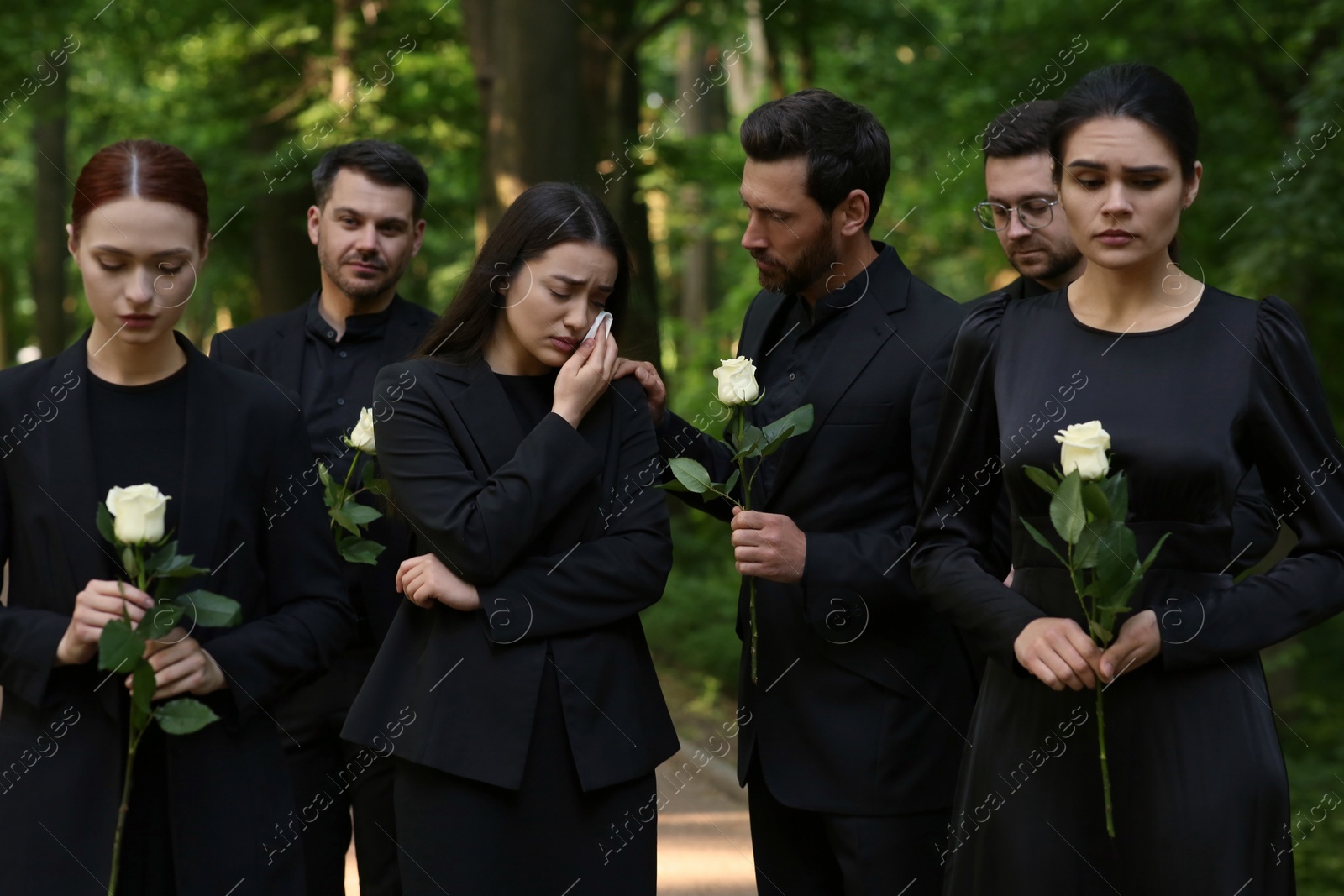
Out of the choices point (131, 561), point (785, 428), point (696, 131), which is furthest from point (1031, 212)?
point (696, 131)

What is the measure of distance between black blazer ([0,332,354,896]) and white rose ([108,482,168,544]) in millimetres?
322

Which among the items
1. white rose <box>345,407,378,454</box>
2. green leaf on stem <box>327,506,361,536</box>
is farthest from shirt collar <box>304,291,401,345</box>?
green leaf on stem <box>327,506,361,536</box>

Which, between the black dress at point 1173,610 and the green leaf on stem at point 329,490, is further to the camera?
the green leaf on stem at point 329,490

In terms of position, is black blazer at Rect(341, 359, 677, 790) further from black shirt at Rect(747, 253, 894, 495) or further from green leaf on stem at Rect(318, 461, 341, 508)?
black shirt at Rect(747, 253, 894, 495)

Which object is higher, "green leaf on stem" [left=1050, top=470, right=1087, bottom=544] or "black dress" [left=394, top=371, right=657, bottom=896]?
"green leaf on stem" [left=1050, top=470, right=1087, bottom=544]

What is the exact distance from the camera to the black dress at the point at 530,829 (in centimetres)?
326

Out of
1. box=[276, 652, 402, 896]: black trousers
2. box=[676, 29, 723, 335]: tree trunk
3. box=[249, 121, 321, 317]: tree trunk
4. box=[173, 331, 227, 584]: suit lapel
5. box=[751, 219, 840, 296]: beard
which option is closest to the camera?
box=[173, 331, 227, 584]: suit lapel

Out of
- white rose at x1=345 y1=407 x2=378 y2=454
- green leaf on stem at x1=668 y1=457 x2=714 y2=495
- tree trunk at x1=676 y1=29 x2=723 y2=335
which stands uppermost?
tree trunk at x1=676 y1=29 x2=723 y2=335

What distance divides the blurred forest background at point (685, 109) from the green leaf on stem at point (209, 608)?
530 cm

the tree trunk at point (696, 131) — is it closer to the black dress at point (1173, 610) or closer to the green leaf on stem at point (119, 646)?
the black dress at point (1173, 610)

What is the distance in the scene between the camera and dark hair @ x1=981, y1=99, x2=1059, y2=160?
412cm

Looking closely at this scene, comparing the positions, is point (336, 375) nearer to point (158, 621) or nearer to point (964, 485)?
point (158, 621)

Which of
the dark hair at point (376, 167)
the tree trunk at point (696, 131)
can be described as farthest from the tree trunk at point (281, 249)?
the dark hair at point (376, 167)

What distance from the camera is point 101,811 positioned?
295 centimetres
